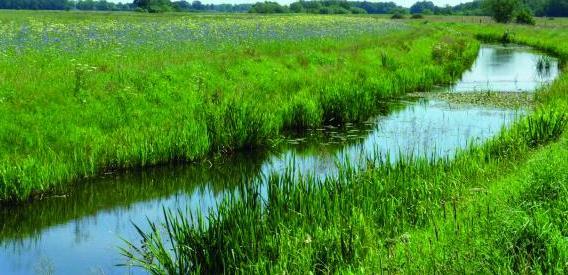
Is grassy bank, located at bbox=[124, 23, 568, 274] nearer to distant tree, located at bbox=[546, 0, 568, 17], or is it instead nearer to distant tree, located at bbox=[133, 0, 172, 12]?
distant tree, located at bbox=[133, 0, 172, 12]

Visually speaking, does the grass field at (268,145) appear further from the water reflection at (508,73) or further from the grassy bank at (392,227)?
the water reflection at (508,73)

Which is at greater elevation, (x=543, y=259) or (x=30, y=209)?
(x=543, y=259)

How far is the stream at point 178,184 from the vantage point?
984 centimetres

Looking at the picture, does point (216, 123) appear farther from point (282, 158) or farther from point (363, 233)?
point (363, 233)

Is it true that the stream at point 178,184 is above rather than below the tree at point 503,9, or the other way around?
below

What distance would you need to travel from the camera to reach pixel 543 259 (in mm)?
6668

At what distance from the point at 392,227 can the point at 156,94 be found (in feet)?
36.2

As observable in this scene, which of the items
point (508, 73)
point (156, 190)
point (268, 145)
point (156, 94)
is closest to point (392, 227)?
point (156, 190)

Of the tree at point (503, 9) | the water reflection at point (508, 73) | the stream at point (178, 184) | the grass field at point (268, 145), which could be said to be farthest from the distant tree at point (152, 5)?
the stream at point (178, 184)

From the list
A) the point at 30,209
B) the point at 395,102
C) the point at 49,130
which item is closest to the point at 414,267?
the point at 30,209

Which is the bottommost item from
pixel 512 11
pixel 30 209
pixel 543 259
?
pixel 30 209

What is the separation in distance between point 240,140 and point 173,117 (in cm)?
215

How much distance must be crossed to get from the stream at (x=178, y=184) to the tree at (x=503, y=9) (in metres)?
78.9

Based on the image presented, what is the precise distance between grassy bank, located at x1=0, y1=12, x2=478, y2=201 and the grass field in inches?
2.2
